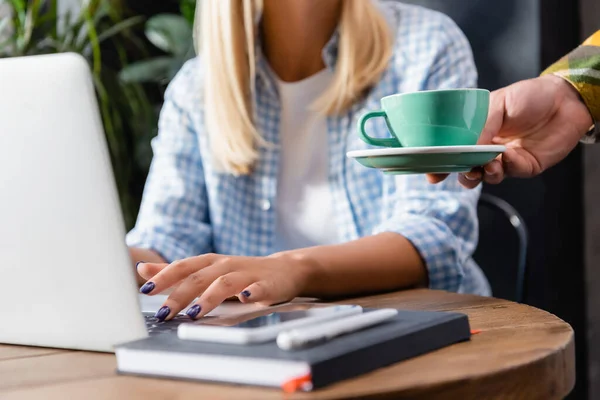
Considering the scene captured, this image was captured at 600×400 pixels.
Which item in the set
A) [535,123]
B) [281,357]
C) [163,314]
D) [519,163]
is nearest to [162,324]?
[163,314]

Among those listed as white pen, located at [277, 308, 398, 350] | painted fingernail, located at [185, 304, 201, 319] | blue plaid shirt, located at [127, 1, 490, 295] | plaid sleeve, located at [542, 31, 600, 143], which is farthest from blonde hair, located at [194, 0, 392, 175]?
white pen, located at [277, 308, 398, 350]

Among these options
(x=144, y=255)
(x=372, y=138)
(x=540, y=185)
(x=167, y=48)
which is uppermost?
(x=167, y=48)

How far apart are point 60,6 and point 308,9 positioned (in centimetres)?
155

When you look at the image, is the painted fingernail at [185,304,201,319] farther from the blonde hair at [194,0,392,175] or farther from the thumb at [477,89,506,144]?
the blonde hair at [194,0,392,175]

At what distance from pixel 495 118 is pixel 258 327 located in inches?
25.1

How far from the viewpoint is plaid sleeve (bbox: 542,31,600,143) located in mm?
1154

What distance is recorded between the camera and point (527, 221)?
200 cm

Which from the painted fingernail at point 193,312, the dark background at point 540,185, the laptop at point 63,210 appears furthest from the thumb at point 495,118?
the dark background at point 540,185

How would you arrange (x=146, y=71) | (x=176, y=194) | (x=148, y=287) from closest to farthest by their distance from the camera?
1. (x=148, y=287)
2. (x=176, y=194)
3. (x=146, y=71)

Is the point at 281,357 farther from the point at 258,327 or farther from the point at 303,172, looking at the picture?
the point at 303,172

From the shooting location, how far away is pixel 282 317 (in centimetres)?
64

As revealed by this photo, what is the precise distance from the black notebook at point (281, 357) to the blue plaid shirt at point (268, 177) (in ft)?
2.64

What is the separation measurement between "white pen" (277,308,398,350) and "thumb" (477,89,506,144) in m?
0.49

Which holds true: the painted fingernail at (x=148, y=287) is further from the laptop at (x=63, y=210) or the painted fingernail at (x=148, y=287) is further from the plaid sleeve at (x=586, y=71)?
the plaid sleeve at (x=586, y=71)
